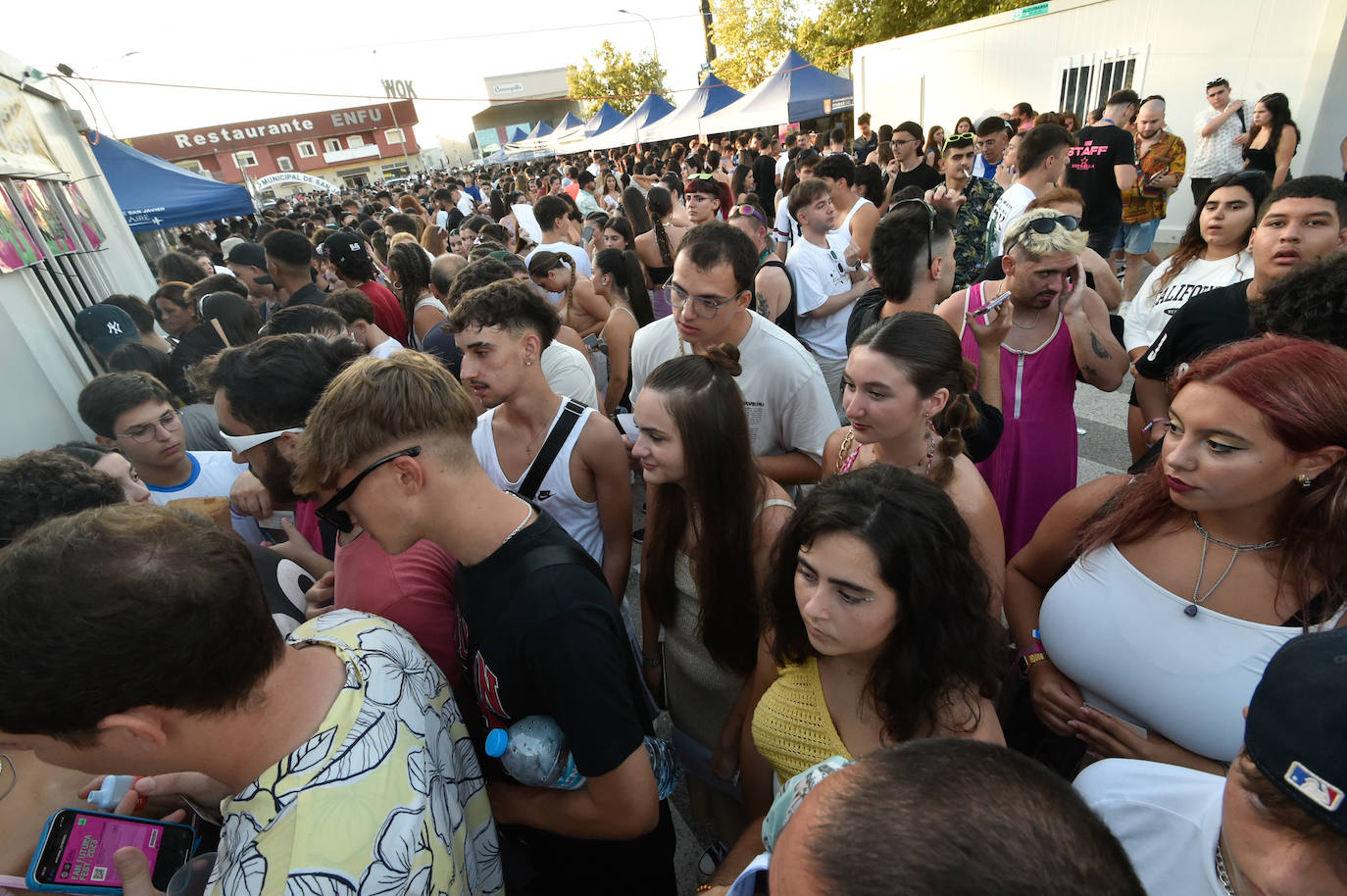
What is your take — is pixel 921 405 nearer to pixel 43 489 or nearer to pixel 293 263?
pixel 43 489

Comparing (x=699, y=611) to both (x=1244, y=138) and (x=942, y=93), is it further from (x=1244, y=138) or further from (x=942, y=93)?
(x=942, y=93)

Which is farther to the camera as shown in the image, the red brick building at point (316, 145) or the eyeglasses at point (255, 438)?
the red brick building at point (316, 145)

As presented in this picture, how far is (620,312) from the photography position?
4.29 metres

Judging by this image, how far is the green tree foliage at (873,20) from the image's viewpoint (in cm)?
2062

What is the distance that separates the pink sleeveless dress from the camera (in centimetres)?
271

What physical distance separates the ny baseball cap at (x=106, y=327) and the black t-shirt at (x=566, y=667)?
17.0 ft

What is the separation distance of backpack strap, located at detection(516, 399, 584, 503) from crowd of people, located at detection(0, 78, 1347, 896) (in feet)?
0.04

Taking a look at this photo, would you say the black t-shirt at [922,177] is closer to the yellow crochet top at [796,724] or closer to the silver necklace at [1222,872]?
the yellow crochet top at [796,724]

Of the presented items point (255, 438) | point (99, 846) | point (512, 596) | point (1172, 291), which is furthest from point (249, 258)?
point (1172, 291)

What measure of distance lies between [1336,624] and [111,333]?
23.5 ft

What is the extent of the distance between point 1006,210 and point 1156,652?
4.35 m

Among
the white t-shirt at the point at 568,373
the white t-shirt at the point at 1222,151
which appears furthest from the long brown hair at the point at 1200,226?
the white t-shirt at the point at 1222,151

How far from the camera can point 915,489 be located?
156 cm

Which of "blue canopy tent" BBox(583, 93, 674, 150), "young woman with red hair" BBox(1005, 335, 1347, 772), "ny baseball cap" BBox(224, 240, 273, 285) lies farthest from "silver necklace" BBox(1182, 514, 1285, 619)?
"blue canopy tent" BBox(583, 93, 674, 150)
